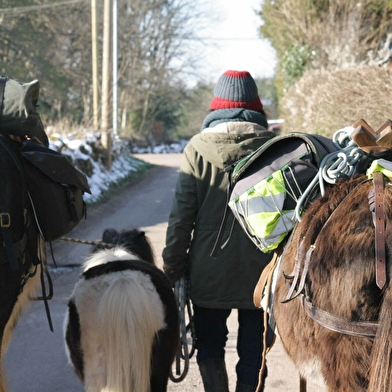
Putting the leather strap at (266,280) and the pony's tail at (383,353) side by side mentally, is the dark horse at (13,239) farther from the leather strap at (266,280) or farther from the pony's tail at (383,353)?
the pony's tail at (383,353)

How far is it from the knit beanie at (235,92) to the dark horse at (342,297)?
56.2 inches

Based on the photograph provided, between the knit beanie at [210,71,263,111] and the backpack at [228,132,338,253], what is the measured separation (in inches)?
40.9

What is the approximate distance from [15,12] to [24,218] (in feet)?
79.7

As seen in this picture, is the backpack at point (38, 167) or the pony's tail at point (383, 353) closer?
the pony's tail at point (383, 353)

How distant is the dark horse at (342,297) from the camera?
1.96m

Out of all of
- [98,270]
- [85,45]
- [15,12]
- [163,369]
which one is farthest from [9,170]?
[85,45]

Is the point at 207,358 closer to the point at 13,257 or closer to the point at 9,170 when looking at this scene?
the point at 13,257

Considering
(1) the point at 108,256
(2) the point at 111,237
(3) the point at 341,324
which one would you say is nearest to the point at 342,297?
(3) the point at 341,324

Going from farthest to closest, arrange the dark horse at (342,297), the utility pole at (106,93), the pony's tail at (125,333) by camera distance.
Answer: the utility pole at (106,93), the pony's tail at (125,333), the dark horse at (342,297)

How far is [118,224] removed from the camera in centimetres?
1082

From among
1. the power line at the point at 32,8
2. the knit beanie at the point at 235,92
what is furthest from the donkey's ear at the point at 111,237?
the power line at the point at 32,8

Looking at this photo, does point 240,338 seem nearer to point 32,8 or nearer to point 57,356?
point 57,356

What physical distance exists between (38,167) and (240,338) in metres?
1.67

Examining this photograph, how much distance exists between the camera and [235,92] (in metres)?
3.63
